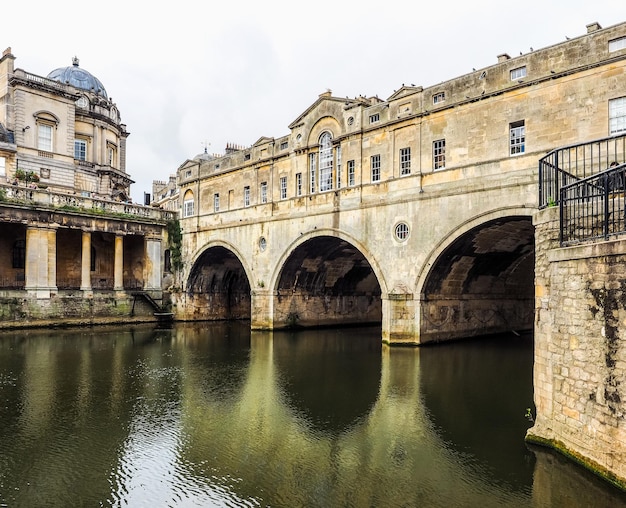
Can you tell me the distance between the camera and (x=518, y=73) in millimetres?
16844

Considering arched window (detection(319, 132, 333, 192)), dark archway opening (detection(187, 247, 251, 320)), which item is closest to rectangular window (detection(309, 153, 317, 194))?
arched window (detection(319, 132, 333, 192))

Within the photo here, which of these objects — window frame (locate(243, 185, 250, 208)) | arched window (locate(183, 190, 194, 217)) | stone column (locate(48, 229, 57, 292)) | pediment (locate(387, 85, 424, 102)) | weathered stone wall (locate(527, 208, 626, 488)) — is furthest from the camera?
arched window (locate(183, 190, 194, 217))

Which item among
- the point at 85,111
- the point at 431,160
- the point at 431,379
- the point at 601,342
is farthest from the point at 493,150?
the point at 85,111

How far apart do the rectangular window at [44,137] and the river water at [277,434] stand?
69.7 ft

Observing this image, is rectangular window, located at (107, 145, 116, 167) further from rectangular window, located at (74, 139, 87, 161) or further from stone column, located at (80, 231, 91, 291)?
stone column, located at (80, 231, 91, 291)

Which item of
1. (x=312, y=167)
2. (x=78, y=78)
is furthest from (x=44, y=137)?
(x=312, y=167)

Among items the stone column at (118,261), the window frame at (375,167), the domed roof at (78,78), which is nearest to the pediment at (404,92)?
the window frame at (375,167)

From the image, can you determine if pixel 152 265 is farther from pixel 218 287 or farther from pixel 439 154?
pixel 439 154

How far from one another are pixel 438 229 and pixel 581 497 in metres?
12.8

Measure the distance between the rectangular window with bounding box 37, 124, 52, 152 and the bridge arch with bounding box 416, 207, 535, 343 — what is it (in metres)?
27.9

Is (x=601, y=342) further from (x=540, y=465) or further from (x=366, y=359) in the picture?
(x=366, y=359)

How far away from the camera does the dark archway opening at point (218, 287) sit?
31141 millimetres

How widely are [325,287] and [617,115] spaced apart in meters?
16.5

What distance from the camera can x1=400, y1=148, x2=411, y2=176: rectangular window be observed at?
787 inches
